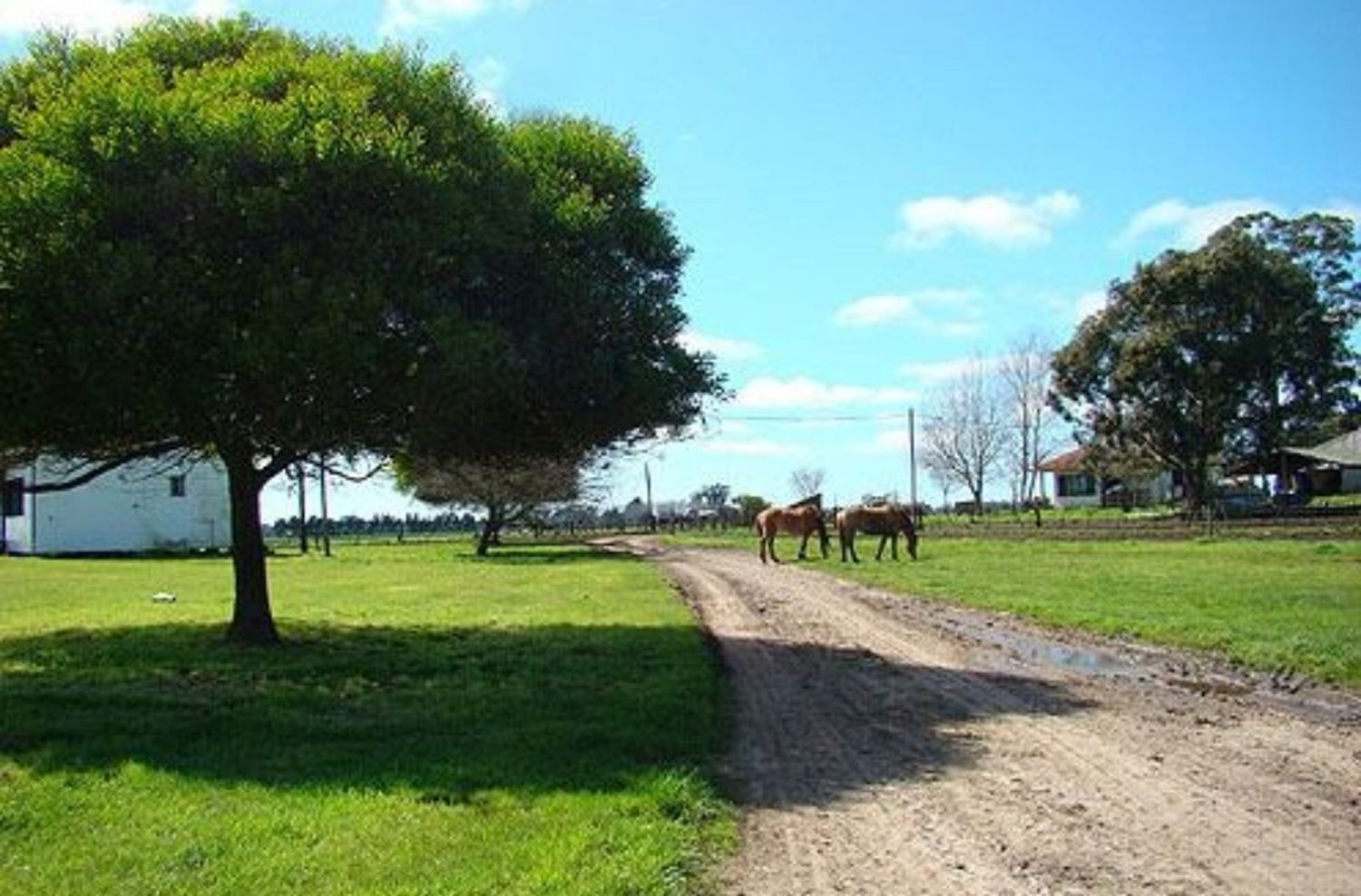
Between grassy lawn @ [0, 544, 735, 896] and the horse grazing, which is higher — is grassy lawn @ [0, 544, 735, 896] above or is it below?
below

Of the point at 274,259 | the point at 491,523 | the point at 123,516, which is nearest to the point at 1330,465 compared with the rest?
the point at 491,523

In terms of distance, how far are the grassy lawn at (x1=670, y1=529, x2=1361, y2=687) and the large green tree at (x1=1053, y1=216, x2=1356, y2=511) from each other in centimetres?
2461

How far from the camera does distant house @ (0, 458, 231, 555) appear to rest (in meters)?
57.4

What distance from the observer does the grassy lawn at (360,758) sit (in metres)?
7.31

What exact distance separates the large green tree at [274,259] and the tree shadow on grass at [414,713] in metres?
2.87

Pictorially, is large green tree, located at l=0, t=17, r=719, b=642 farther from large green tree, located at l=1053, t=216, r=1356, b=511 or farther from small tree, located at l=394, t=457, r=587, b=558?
large green tree, located at l=1053, t=216, r=1356, b=511

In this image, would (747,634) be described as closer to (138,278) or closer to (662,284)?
(662,284)

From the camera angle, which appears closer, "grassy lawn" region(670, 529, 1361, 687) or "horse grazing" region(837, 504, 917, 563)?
"grassy lawn" region(670, 529, 1361, 687)

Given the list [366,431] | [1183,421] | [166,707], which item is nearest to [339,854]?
[166,707]

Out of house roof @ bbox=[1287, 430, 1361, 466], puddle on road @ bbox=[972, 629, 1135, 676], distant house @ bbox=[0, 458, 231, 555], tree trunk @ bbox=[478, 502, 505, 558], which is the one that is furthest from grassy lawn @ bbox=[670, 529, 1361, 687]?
distant house @ bbox=[0, 458, 231, 555]

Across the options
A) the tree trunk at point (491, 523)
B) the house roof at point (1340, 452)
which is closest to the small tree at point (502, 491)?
the tree trunk at point (491, 523)

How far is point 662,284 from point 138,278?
784 centimetres

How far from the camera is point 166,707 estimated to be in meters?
12.5

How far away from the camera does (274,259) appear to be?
14.6 m
